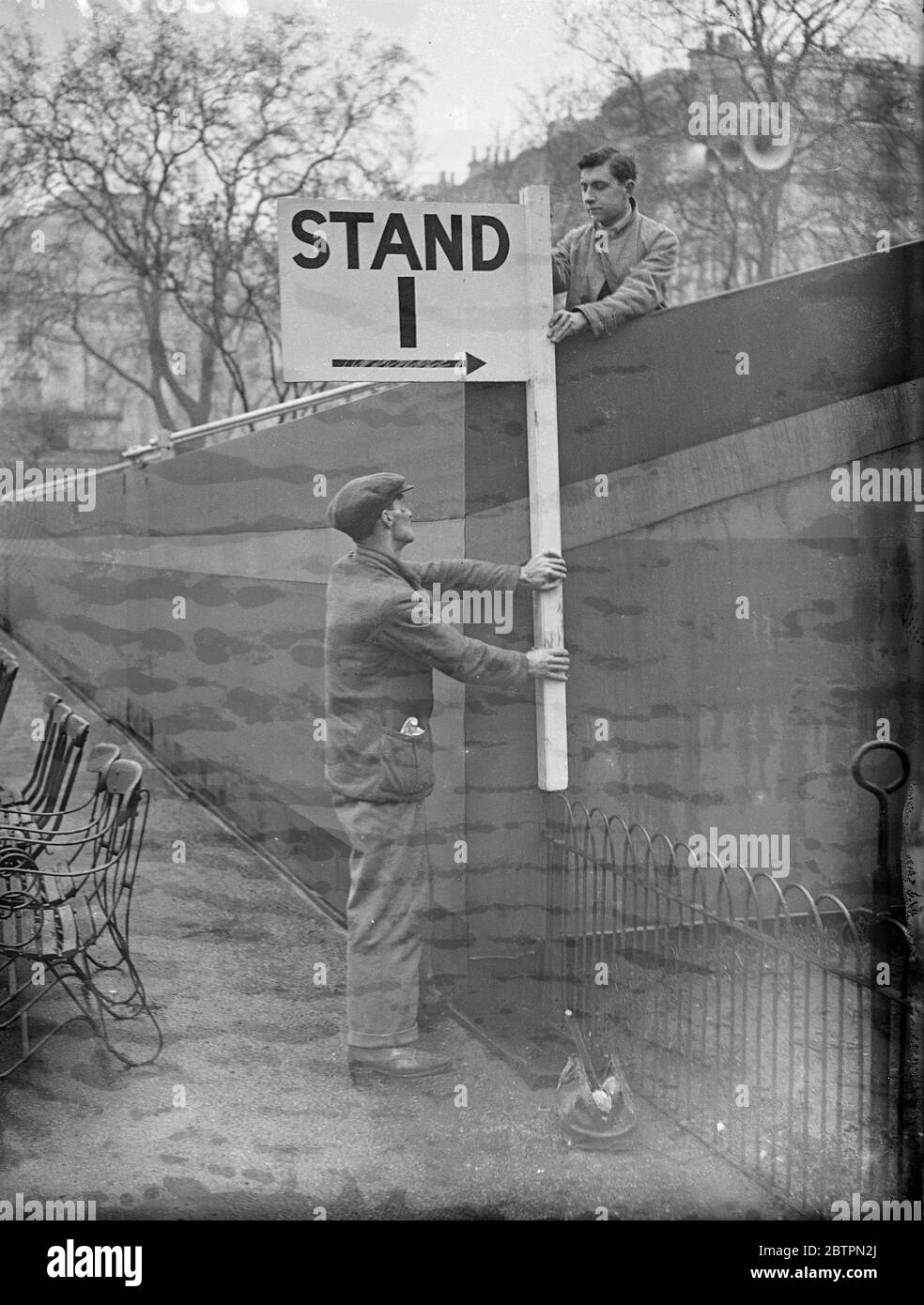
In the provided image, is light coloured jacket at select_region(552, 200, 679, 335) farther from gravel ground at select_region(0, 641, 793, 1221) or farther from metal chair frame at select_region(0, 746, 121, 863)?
gravel ground at select_region(0, 641, 793, 1221)

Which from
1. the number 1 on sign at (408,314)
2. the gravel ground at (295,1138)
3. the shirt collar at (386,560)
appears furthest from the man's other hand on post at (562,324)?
the gravel ground at (295,1138)

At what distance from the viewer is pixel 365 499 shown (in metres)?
4.35

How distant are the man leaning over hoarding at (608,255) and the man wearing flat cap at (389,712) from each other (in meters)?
0.81

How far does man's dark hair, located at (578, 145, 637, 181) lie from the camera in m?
4.36

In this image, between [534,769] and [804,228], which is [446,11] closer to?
[804,228]

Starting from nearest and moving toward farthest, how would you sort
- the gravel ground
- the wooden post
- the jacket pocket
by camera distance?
1. the gravel ground
2. the wooden post
3. the jacket pocket

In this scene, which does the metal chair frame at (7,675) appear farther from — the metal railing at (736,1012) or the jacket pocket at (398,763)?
the metal railing at (736,1012)

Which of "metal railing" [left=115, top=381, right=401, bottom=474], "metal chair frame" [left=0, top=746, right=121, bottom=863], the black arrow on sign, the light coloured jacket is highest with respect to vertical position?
the light coloured jacket

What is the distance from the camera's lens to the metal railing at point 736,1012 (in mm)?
4273

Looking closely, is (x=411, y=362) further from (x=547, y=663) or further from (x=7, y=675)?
(x=7, y=675)

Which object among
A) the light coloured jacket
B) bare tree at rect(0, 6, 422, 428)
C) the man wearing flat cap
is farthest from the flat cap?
the light coloured jacket

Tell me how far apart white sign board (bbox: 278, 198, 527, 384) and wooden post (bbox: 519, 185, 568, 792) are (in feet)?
0.17
